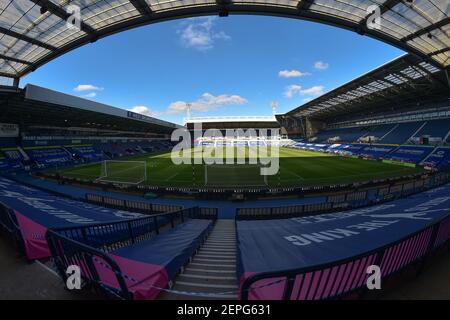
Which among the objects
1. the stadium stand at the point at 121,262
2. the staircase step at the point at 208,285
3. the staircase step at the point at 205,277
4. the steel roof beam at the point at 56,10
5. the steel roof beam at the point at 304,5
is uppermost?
the steel roof beam at the point at 304,5

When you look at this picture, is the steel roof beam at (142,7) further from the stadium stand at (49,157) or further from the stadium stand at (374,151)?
the stadium stand at (374,151)

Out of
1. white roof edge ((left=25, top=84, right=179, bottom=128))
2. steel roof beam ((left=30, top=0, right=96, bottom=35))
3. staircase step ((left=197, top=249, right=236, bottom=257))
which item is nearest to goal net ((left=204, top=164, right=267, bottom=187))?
staircase step ((left=197, top=249, right=236, bottom=257))

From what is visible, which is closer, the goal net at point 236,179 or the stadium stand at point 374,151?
the goal net at point 236,179

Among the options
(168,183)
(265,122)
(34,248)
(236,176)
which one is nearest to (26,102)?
(168,183)

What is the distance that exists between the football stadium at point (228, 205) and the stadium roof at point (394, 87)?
38 cm

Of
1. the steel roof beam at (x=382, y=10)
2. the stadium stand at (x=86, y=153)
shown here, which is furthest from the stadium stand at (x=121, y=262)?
the stadium stand at (x=86, y=153)

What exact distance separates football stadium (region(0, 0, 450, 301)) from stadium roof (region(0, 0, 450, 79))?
8cm

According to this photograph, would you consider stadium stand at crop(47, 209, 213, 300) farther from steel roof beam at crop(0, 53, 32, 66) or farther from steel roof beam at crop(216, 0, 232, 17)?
steel roof beam at crop(0, 53, 32, 66)

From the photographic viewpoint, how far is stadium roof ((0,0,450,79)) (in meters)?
11.4

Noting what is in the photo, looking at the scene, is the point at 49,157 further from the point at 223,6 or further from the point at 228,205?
the point at 223,6

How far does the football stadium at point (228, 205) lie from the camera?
3391mm

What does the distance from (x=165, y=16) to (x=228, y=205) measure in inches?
591
